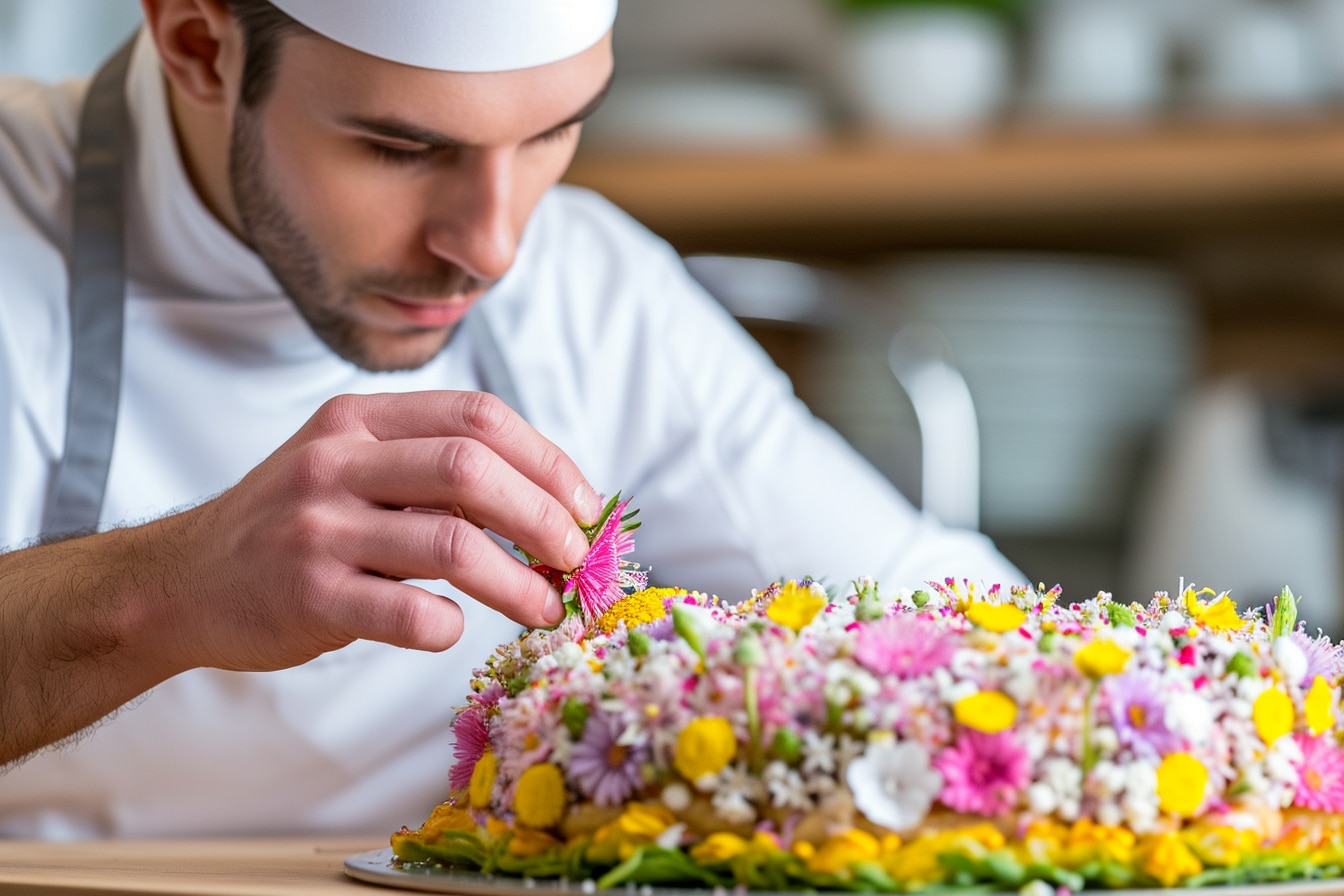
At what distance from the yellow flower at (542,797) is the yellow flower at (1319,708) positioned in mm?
267

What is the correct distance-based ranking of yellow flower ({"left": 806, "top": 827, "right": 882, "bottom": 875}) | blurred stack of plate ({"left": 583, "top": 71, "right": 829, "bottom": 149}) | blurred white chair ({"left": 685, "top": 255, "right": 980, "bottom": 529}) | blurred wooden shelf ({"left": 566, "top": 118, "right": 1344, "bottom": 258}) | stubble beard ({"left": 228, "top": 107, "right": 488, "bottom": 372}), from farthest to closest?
blurred stack of plate ({"left": 583, "top": 71, "right": 829, "bottom": 149})
blurred wooden shelf ({"left": 566, "top": 118, "right": 1344, "bottom": 258})
blurred white chair ({"left": 685, "top": 255, "right": 980, "bottom": 529})
stubble beard ({"left": 228, "top": 107, "right": 488, "bottom": 372})
yellow flower ({"left": 806, "top": 827, "right": 882, "bottom": 875})

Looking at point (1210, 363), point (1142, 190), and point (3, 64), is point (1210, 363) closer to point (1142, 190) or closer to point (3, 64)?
point (1142, 190)

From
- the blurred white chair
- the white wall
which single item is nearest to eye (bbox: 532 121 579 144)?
the blurred white chair

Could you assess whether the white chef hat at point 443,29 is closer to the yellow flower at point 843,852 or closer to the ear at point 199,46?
the ear at point 199,46

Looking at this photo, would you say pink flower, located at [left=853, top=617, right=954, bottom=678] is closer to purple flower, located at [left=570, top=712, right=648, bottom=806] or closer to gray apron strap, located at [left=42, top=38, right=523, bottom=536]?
purple flower, located at [left=570, top=712, right=648, bottom=806]

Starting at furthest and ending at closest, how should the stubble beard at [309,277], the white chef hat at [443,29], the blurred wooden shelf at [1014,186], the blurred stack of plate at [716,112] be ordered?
the blurred stack of plate at [716,112] → the blurred wooden shelf at [1014,186] → the stubble beard at [309,277] → the white chef hat at [443,29]

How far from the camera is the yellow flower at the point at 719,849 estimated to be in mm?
474

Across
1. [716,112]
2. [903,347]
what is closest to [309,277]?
[903,347]

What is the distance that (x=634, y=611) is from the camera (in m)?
0.60

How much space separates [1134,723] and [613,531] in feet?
0.74

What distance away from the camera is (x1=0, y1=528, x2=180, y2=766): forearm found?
67cm

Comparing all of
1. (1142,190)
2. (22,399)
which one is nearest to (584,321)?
(22,399)

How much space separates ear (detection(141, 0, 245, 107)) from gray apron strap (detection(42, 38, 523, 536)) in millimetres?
123

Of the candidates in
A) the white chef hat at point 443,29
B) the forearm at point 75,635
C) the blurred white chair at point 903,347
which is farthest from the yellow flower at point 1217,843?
the blurred white chair at point 903,347
